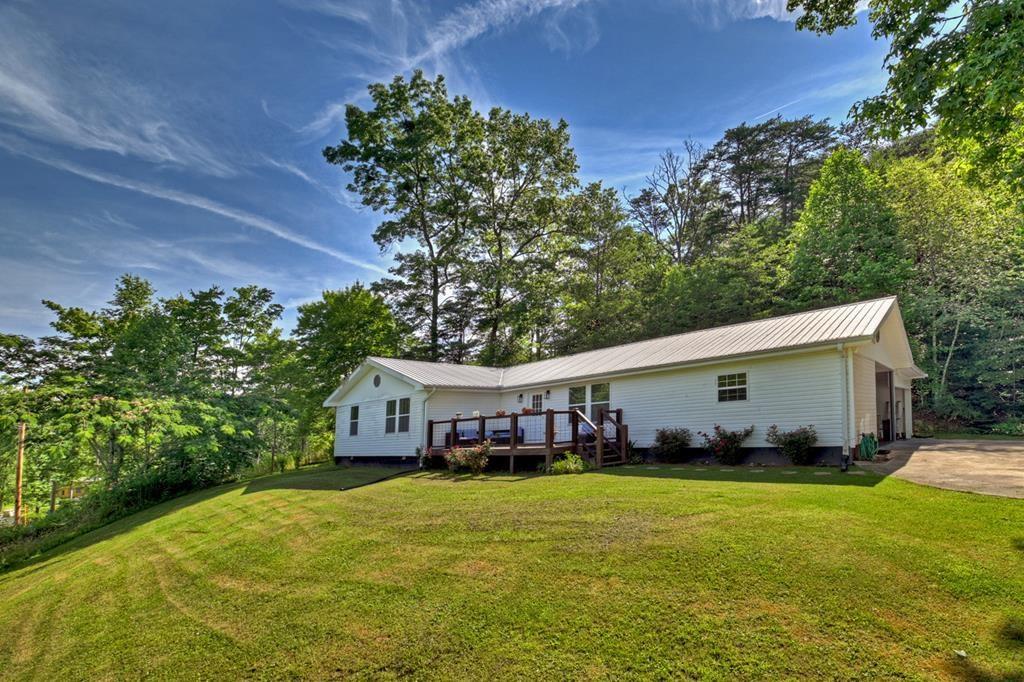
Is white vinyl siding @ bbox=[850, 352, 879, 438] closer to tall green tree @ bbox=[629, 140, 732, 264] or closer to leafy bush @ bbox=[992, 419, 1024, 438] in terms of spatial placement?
leafy bush @ bbox=[992, 419, 1024, 438]

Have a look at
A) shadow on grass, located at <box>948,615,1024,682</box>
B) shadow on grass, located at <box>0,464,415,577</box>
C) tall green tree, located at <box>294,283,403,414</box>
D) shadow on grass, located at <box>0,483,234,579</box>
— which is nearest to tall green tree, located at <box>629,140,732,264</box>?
tall green tree, located at <box>294,283,403,414</box>

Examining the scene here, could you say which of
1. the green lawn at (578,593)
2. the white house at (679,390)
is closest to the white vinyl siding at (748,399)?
the white house at (679,390)

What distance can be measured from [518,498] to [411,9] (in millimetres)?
12532

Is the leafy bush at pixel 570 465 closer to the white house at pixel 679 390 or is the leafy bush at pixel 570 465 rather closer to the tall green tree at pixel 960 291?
the white house at pixel 679 390

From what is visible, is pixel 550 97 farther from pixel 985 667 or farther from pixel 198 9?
pixel 985 667

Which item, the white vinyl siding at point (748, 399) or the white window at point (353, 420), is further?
the white window at point (353, 420)

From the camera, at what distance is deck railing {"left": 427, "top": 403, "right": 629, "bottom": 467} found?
13367 mm

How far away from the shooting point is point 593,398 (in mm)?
16234

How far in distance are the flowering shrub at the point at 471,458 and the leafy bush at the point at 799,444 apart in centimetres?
720

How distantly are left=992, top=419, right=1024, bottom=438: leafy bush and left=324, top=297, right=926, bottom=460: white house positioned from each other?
4.61m

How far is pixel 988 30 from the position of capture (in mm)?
6992

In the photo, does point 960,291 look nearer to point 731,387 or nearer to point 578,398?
point 731,387

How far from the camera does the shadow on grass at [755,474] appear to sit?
885 centimetres

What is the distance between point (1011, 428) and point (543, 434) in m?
18.1
